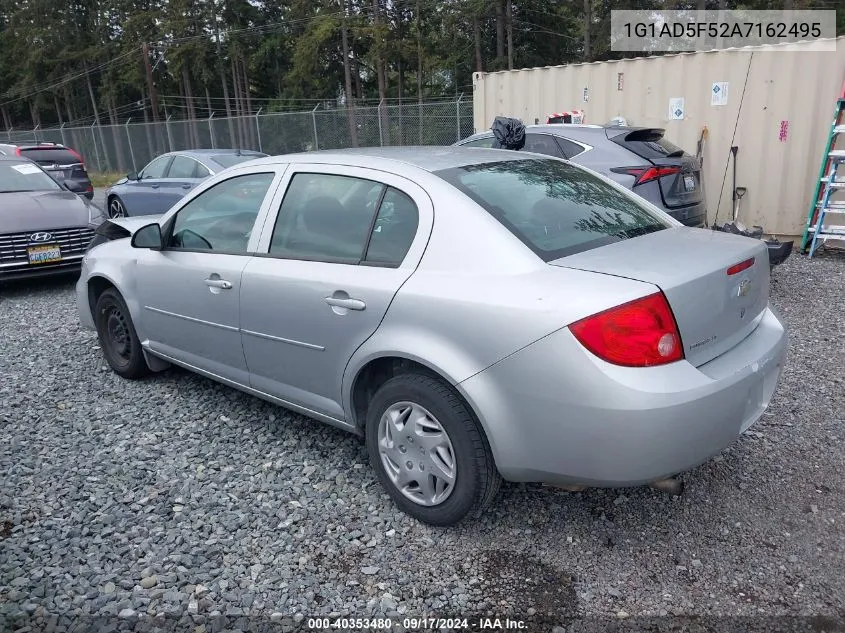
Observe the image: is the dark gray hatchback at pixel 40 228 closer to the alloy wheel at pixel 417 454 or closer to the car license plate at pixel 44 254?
the car license plate at pixel 44 254

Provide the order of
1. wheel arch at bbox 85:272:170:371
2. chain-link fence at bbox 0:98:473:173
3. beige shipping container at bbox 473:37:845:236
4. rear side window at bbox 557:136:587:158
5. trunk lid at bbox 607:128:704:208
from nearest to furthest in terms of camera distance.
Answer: wheel arch at bbox 85:272:170:371 < trunk lid at bbox 607:128:704:208 < rear side window at bbox 557:136:587:158 < beige shipping container at bbox 473:37:845:236 < chain-link fence at bbox 0:98:473:173

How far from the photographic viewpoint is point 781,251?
596 centimetres

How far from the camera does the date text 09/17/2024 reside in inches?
93.5

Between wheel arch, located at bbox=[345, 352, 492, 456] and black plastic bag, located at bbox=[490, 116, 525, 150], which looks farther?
black plastic bag, located at bbox=[490, 116, 525, 150]

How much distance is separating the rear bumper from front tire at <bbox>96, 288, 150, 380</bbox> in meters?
2.91

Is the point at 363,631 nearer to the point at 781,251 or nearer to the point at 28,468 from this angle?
the point at 28,468

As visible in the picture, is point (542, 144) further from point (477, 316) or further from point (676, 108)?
point (477, 316)

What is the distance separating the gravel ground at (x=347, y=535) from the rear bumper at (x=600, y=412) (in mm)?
465

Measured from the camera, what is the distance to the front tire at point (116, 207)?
11770mm

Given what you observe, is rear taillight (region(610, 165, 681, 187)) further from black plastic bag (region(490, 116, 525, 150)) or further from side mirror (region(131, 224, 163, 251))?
side mirror (region(131, 224, 163, 251))

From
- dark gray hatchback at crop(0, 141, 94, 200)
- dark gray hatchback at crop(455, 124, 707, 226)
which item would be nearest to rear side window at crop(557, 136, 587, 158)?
dark gray hatchback at crop(455, 124, 707, 226)

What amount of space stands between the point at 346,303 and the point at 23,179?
700 centimetres

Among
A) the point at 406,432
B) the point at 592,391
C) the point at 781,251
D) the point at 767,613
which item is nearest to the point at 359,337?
the point at 406,432

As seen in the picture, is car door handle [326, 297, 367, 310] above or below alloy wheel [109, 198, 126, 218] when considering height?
above
